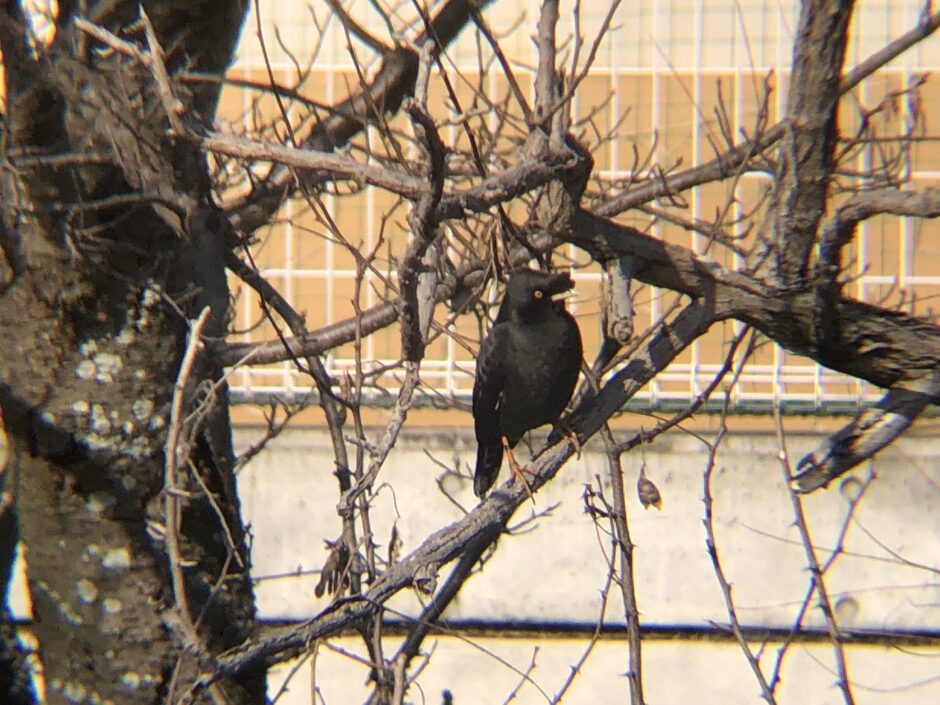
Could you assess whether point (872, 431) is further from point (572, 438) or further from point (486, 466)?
point (486, 466)

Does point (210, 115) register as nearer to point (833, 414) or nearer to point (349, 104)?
point (349, 104)

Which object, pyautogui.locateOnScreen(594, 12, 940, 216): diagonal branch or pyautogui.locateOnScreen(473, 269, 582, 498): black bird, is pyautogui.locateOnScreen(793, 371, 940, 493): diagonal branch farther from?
pyautogui.locateOnScreen(473, 269, 582, 498): black bird

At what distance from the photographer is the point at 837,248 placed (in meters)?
2.51

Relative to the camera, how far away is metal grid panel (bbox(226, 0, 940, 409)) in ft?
21.0

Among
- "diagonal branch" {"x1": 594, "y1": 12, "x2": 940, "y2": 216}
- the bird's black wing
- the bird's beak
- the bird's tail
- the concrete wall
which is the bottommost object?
the concrete wall

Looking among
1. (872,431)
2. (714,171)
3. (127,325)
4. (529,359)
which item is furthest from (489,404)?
(872,431)

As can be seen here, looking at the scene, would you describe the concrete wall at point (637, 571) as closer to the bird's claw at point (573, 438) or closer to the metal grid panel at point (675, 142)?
the metal grid panel at point (675, 142)

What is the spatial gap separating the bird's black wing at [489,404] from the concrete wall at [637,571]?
1515mm

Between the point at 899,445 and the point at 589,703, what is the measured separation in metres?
2.07

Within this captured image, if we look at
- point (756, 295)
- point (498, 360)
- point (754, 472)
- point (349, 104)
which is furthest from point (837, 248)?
point (754, 472)

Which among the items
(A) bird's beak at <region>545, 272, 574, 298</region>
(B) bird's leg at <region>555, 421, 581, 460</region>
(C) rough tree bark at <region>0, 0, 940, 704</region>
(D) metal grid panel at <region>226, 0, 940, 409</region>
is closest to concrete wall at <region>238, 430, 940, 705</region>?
(D) metal grid panel at <region>226, 0, 940, 409</region>

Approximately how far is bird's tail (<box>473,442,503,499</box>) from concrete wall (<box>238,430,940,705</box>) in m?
1.49

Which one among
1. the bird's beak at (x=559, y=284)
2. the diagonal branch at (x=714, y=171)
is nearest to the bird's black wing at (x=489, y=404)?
the bird's beak at (x=559, y=284)

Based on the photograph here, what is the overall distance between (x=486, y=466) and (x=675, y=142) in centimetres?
316
